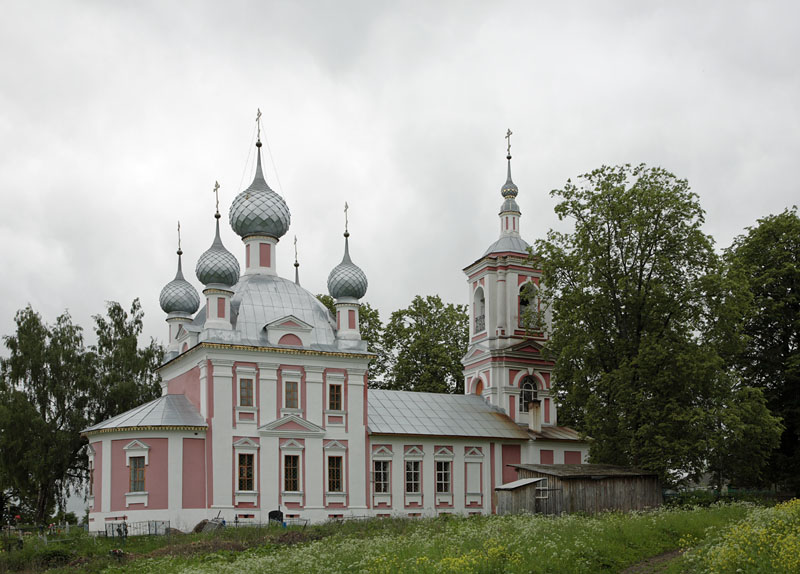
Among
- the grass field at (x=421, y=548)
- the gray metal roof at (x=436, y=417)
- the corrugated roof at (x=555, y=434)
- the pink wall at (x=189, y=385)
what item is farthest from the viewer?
the corrugated roof at (x=555, y=434)

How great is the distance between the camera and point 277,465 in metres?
31.5

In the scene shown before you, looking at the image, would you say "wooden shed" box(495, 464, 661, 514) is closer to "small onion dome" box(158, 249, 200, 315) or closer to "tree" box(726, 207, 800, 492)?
"tree" box(726, 207, 800, 492)

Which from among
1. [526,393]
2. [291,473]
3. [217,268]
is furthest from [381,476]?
[217,268]

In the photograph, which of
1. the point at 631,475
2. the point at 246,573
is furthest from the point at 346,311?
the point at 246,573

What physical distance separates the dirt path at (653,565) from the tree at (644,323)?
447 inches

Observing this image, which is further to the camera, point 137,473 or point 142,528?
point 137,473

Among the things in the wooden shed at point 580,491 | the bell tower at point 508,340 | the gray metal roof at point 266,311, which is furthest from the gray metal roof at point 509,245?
the wooden shed at point 580,491

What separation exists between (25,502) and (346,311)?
59.6 feet

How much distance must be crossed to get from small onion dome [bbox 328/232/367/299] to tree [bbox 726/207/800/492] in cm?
1377

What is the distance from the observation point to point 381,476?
3388 centimetres

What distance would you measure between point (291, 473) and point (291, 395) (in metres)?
2.62

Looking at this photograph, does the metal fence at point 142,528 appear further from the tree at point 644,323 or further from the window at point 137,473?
the tree at point 644,323

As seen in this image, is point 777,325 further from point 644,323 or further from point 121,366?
point 121,366

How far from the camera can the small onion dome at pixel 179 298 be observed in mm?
36531
